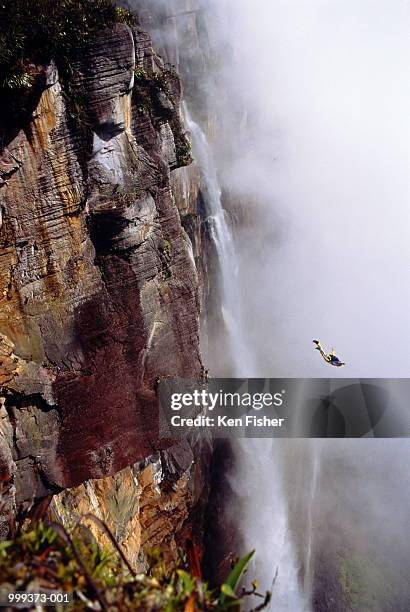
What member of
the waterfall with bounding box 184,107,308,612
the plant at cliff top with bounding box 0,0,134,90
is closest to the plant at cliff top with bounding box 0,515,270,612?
the plant at cliff top with bounding box 0,0,134,90

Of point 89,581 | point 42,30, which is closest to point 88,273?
point 42,30

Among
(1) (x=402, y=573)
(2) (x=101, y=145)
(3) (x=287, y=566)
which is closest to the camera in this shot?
(2) (x=101, y=145)

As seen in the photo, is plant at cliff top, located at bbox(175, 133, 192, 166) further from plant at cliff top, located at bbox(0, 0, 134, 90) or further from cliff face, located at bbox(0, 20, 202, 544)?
plant at cliff top, located at bbox(0, 0, 134, 90)

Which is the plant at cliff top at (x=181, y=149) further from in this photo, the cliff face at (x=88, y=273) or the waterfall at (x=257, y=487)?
the waterfall at (x=257, y=487)

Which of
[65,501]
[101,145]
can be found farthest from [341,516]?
[101,145]

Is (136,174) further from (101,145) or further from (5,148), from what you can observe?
(5,148)

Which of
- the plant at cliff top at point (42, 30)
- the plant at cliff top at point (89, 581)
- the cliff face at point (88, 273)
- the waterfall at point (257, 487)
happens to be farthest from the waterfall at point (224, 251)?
the plant at cliff top at point (89, 581)
